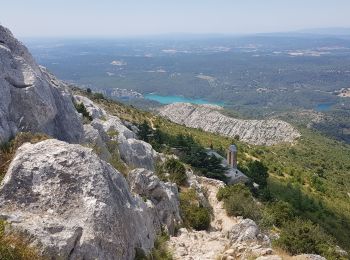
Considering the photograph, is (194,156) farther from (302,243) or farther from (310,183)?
(310,183)

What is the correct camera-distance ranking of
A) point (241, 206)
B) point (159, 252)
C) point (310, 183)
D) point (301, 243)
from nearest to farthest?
point (159, 252), point (301, 243), point (241, 206), point (310, 183)

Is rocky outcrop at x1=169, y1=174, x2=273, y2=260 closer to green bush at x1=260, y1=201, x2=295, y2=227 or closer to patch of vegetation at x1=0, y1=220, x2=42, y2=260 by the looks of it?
green bush at x1=260, y1=201, x2=295, y2=227

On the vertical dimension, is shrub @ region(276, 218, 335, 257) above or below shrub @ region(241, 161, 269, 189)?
above

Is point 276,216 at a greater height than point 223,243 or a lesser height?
lesser

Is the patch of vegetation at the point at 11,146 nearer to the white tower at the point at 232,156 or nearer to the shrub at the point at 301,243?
the shrub at the point at 301,243

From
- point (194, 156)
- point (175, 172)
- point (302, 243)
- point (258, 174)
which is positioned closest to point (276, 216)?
point (175, 172)

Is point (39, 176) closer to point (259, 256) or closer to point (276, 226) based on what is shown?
point (259, 256)

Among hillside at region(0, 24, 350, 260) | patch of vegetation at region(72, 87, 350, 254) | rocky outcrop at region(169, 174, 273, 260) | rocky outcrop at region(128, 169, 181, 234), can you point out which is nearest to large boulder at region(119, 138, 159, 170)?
hillside at region(0, 24, 350, 260)

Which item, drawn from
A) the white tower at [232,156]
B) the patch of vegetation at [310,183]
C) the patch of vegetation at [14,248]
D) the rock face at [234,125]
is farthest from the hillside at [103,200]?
the rock face at [234,125]
